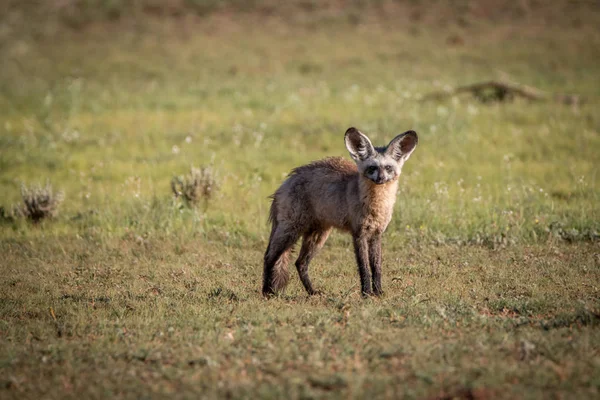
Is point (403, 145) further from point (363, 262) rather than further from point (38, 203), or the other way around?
point (38, 203)

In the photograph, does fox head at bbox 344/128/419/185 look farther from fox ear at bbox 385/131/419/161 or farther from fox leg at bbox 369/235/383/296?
fox leg at bbox 369/235/383/296

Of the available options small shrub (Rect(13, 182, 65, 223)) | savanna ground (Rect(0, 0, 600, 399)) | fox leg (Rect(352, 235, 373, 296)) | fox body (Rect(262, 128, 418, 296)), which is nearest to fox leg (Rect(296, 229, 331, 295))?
fox body (Rect(262, 128, 418, 296))

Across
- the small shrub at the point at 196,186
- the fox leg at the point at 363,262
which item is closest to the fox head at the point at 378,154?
the fox leg at the point at 363,262

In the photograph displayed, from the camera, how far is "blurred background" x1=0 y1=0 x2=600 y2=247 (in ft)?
35.6

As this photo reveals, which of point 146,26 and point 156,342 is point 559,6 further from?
point 156,342

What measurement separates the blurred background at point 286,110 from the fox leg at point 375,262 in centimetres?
230

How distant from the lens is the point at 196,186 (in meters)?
11.2

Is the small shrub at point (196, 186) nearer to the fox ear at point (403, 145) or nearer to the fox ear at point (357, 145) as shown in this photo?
the fox ear at point (357, 145)

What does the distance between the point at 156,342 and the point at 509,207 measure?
6503mm

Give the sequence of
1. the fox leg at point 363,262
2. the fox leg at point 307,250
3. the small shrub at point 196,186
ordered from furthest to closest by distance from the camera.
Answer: the small shrub at point 196,186 → the fox leg at point 307,250 → the fox leg at point 363,262

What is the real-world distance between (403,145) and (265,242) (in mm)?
3068

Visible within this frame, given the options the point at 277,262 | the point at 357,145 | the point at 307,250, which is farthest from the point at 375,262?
the point at 357,145

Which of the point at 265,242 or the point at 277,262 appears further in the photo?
Result: the point at 265,242

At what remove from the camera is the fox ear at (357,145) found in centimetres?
745
